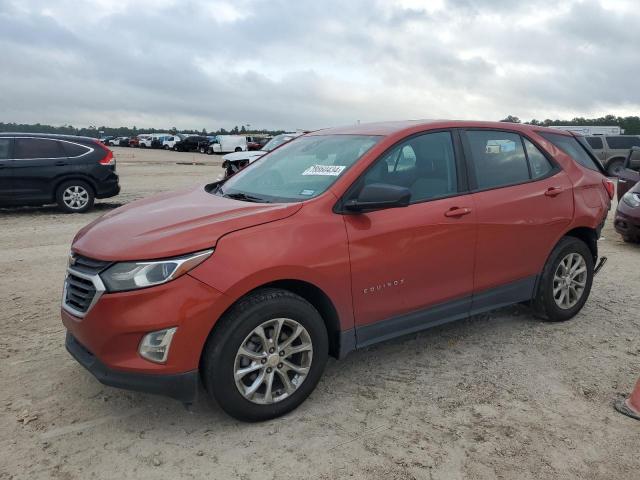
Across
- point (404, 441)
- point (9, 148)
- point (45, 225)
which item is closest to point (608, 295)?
point (404, 441)

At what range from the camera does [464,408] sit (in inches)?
129

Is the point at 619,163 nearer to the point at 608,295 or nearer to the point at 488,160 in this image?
the point at 608,295

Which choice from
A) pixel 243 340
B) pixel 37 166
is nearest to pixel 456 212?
pixel 243 340

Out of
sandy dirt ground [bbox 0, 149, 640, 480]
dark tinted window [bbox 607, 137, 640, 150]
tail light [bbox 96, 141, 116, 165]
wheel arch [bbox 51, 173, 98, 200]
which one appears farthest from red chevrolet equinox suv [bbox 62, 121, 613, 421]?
dark tinted window [bbox 607, 137, 640, 150]

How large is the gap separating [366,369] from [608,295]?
10.2 ft

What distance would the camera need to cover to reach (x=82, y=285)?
297 cm

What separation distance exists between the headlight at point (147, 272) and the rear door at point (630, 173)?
29.3 feet

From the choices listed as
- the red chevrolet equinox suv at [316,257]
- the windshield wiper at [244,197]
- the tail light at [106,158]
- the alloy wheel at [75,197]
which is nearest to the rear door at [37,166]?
the alloy wheel at [75,197]

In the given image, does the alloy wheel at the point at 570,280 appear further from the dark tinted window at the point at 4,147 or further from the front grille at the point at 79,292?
the dark tinted window at the point at 4,147

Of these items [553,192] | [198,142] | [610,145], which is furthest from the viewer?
[198,142]

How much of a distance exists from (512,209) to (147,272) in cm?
272

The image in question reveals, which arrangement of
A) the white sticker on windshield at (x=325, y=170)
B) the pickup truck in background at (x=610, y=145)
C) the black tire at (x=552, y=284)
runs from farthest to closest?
the pickup truck in background at (x=610, y=145), the black tire at (x=552, y=284), the white sticker on windshield at (x=325, y=170)

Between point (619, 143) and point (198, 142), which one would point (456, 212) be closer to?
point (619, 143)

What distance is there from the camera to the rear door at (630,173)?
930 cm
